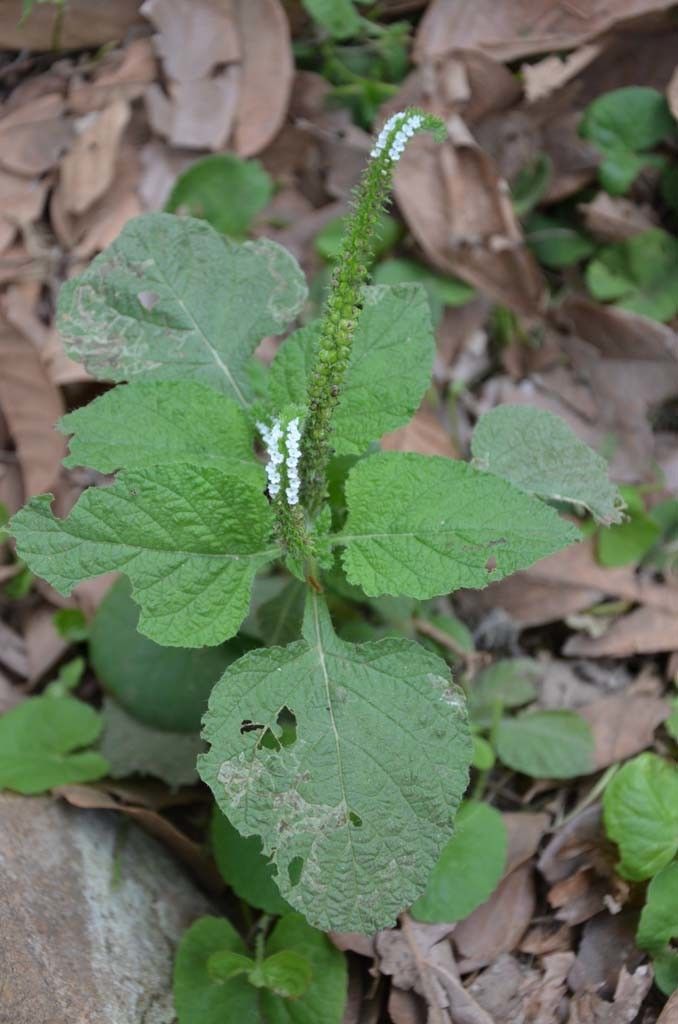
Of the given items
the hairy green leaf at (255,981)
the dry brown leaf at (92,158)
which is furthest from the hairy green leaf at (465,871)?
the dry brown leaf at (92,158)

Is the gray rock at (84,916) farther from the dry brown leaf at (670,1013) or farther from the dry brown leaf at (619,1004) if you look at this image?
the dry brown leaf at (670,1013)

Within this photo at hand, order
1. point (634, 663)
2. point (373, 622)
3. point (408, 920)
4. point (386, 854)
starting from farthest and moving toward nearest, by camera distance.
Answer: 1. point (634, 663)
2. point (373, 622)
3. point (408, 920)
4. point (386, 854)

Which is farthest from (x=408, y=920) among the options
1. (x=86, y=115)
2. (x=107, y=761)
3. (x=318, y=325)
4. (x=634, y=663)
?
(x=86, y=115)

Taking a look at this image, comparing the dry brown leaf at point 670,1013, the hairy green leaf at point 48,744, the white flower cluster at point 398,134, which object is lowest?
the dry brown leaf at point 670,1013

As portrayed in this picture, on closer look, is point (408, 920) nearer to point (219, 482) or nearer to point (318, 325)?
point (219, 482)

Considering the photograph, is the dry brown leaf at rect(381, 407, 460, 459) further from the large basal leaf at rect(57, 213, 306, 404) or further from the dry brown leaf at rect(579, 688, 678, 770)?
the dry brown leaf at rect(579, 688, 678, 770)

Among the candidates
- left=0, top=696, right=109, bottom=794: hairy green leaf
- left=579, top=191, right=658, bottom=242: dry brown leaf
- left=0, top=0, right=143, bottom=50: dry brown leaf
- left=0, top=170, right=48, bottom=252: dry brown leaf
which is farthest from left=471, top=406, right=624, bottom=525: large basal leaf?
left=0, top=0, right=143, bottom=50: dry brown leaf
